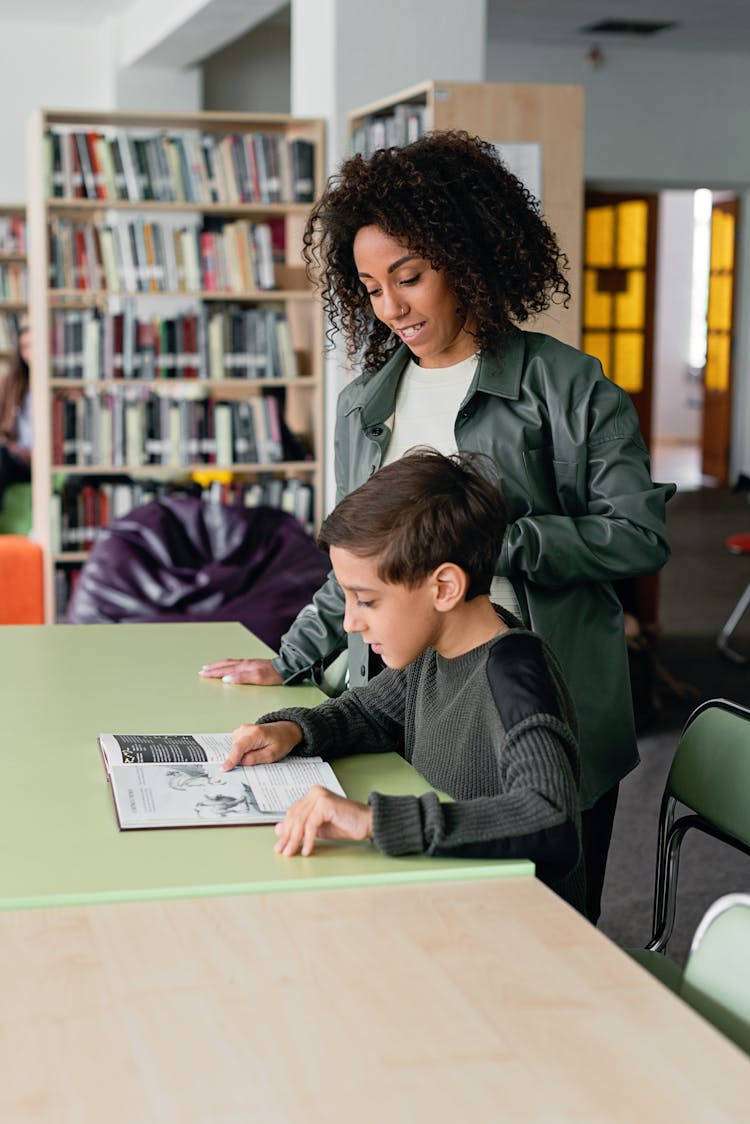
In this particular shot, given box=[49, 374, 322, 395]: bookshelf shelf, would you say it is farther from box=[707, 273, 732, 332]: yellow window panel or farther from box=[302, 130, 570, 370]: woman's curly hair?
box=[707, 273, 732, 332]: yellow window panel

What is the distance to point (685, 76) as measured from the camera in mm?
10211

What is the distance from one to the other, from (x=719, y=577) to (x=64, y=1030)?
7230 mm

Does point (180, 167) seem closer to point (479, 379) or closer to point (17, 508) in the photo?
point (17, 508)

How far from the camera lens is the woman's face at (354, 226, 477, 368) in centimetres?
193

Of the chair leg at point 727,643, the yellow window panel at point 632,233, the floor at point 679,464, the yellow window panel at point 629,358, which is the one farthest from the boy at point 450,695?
the floor at point 679,464

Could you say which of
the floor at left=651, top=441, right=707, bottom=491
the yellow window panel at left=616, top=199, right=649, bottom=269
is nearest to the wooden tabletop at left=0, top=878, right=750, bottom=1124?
the yellow window panel at left=616, top=199, right=649, bottom=269

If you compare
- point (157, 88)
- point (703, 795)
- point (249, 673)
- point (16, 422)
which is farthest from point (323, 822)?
point (157, 88)

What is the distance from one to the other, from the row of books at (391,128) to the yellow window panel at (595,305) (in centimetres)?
584

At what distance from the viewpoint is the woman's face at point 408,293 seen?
193cm

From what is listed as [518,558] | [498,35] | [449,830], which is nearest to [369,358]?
[518,558]

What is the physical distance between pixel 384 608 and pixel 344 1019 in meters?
0.57

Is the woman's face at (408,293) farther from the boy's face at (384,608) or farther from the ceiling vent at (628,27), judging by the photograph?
the ceiling vent at (628,27)

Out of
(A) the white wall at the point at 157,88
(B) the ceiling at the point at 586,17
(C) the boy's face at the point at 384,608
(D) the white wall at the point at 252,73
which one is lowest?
(C) the boy's face at the point at 384,608

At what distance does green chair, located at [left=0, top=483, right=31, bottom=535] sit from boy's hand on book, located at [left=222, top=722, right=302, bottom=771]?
15.7 ft
